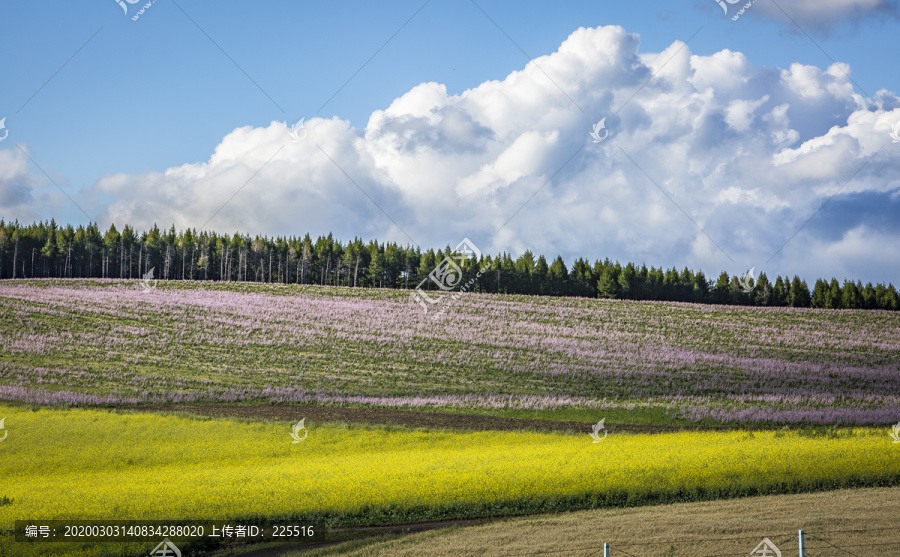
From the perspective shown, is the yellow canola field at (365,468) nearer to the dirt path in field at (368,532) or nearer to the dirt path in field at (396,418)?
the dirt path in field at (368,532)

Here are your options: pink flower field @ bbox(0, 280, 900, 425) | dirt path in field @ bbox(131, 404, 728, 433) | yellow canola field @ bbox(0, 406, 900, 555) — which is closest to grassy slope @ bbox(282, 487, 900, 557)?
yellow canola field @ bbox(0, 406, 900, 555)

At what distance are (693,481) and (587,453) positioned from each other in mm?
5922

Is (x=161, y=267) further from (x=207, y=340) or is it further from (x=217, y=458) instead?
(x=217, y=458)

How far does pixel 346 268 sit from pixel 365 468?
113787mm

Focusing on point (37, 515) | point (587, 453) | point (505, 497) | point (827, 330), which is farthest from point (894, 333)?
point (37, 515)

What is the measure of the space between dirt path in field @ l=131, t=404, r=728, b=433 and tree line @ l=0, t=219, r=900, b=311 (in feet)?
267

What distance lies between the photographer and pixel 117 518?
2039 cm

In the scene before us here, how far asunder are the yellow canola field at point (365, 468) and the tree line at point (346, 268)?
3556 inches

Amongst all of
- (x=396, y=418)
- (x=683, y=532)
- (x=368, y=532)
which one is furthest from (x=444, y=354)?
Answer: (x=683, y=532)

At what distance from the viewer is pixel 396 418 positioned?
137ft

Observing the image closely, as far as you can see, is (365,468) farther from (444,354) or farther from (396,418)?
(444,354)

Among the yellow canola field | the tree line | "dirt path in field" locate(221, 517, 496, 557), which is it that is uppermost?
the tree line

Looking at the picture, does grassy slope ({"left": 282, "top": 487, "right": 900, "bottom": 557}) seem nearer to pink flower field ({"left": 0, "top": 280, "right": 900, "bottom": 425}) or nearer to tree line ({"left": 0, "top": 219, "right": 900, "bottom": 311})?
pink flower field ({"left": 0, "top": 280, "right": 900, "bottom": 425})

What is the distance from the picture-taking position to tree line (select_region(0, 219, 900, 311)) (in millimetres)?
116438
